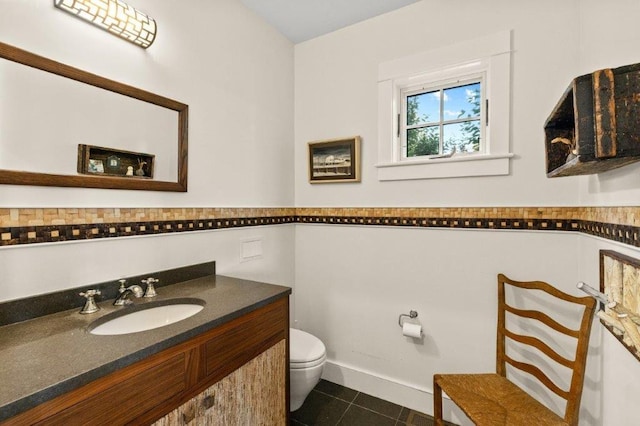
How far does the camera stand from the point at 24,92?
107cm

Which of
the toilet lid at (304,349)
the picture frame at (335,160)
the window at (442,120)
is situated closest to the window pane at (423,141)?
the window at (442,120)

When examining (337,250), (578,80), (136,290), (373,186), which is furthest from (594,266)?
(136,290)

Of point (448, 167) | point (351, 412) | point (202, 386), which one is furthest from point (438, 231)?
point (202, 386)

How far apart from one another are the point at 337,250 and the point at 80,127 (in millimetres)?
1640

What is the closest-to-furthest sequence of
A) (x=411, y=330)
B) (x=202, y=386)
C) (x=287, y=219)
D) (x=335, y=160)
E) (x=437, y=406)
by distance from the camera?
(x=202, y=386), (x=437, y=406), (x=411, y=330), (x=335, y=160), (x=287, y=219)

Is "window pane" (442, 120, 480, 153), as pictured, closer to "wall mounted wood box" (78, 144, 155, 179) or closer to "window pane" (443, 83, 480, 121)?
"window pane" (443, 83, 480, 121)

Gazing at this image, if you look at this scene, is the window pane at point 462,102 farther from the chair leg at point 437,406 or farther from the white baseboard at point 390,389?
the white baseboard at point 390,389

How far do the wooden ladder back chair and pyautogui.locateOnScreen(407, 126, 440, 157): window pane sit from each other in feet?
2.93

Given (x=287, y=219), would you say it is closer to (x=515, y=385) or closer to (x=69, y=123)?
(x=69, y=123)

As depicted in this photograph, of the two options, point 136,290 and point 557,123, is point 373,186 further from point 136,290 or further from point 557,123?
point 136,290

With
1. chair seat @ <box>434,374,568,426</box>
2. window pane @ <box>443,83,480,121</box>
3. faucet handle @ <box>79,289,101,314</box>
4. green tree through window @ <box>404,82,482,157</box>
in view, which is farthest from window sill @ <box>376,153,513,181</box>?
faucet handle @ <box>79,289,101,314</box>

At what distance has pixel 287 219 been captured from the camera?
234 centimetres

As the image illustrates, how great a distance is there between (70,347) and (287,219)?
1.59 metres

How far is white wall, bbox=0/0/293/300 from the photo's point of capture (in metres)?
1.11
